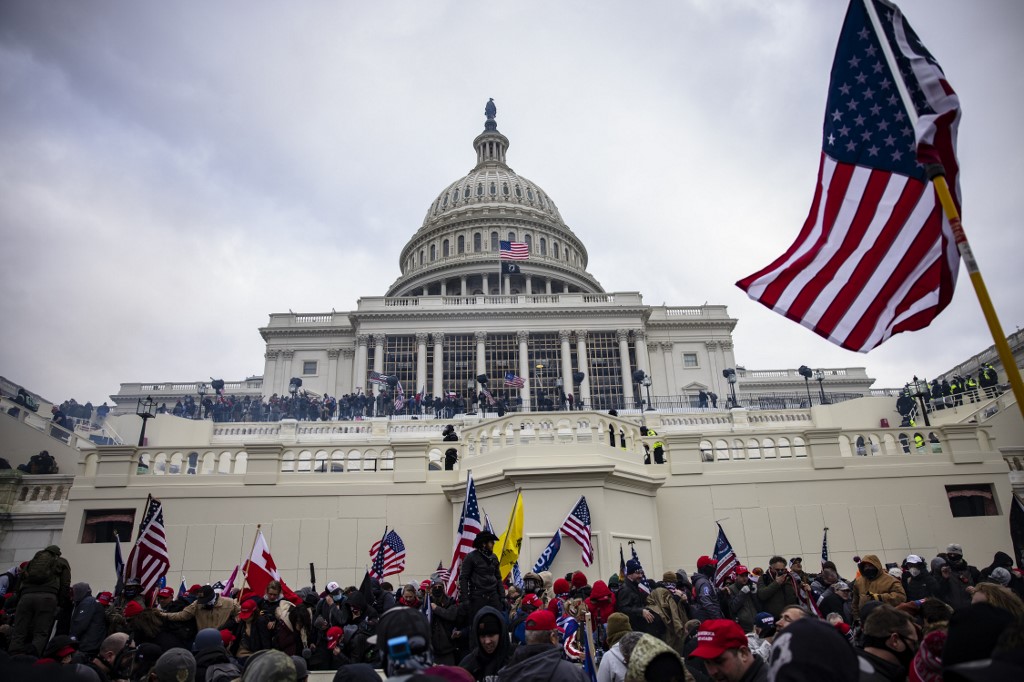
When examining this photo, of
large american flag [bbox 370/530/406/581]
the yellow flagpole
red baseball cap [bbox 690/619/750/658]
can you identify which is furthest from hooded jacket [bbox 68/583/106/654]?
the yellow flagpole

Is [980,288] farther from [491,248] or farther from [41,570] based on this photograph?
[491,248]

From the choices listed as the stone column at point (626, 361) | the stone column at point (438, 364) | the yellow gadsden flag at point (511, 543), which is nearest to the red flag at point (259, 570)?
the yellow gadsden flag at point (511, 543)

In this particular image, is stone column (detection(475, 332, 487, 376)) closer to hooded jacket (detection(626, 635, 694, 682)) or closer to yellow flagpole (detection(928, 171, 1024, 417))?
yellow flagpole (detection(928, 171, 1024, 417))

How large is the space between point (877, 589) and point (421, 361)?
4732 centimetres

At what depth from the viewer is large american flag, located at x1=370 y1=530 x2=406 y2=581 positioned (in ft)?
38.9

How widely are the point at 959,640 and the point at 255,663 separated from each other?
3.68 metres

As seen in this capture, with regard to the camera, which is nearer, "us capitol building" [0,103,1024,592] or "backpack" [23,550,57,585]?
"backpack" [23,550,57,585]

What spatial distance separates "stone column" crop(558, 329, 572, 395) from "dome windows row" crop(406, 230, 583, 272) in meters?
23.6

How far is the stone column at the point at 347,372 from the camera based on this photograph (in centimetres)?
5617

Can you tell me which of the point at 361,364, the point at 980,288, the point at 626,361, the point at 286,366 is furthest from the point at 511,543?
the point at 286,366

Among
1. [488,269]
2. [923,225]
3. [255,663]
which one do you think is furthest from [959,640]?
[488,269]

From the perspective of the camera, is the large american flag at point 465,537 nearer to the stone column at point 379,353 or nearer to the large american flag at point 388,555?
the large american flag at point 388,555

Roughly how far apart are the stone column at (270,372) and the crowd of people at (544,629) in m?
47.1

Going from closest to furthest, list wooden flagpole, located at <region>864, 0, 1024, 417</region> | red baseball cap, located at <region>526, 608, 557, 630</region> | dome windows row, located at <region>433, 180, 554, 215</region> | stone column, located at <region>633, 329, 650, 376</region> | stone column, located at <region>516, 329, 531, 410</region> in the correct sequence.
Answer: wooden flagpole, located at <region>864, 0, 1024, 417</region> < red baseball cap, located at <region>526, 608, 557, 630</region> < stone column, located at <region>516, 329, 531, 410</region> < stone column, located at <region>633, 329, 650, 376</region> < dome windows row, located at <region>433, 180, 554, 215</region>
